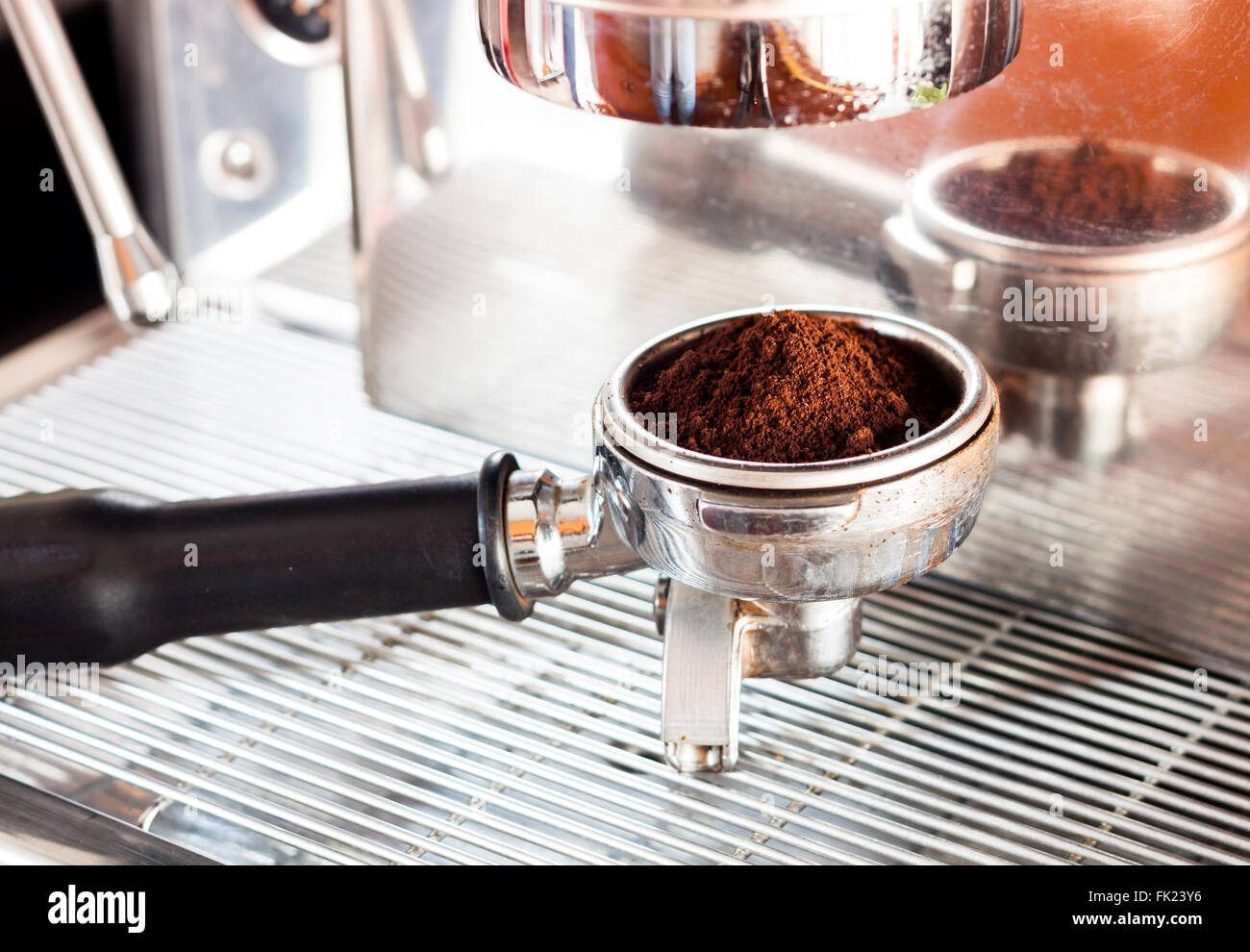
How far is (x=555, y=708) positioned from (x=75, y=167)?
0.33 metres

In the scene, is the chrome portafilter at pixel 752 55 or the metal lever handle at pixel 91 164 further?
the metal lever handle at pixel 91 164

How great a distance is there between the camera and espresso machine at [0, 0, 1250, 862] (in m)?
0.48

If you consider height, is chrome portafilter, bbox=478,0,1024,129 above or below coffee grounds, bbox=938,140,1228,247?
above

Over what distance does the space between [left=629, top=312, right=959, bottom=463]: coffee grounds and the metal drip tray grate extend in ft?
0.47

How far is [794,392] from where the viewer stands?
0.50 meters

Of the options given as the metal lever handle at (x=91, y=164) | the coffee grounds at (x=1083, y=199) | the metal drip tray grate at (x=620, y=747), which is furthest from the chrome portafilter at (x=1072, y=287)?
the metal lever handle at (x=91, y=164)

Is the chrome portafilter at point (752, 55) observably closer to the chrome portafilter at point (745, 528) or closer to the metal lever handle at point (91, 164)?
the chrome portafilter at point (745, 528)

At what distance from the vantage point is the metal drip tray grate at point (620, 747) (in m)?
0.53

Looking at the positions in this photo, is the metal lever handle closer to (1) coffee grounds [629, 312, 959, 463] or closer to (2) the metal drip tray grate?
(2) the metal drip tray grate

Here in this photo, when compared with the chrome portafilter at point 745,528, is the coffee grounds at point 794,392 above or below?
above

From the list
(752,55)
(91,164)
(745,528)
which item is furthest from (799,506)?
(91,164)

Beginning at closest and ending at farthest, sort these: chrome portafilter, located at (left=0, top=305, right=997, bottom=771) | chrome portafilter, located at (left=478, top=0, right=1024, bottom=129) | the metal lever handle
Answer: chrome portafilter, located at (left=478, top=0, right=1024, bottom=129)
chrome portafilter, located at (left=0, top=305, right=997, bottom=771)
the metal lever handle

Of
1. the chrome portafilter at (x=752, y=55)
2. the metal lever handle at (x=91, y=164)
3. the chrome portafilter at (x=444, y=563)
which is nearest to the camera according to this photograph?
the chrome portafilter at (x=752, y=55)

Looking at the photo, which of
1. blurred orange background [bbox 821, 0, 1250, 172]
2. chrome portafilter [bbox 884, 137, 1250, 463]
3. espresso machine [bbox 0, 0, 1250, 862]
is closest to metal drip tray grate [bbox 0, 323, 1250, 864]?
espresso machine [bbox 0, 0, 1250, 862]
